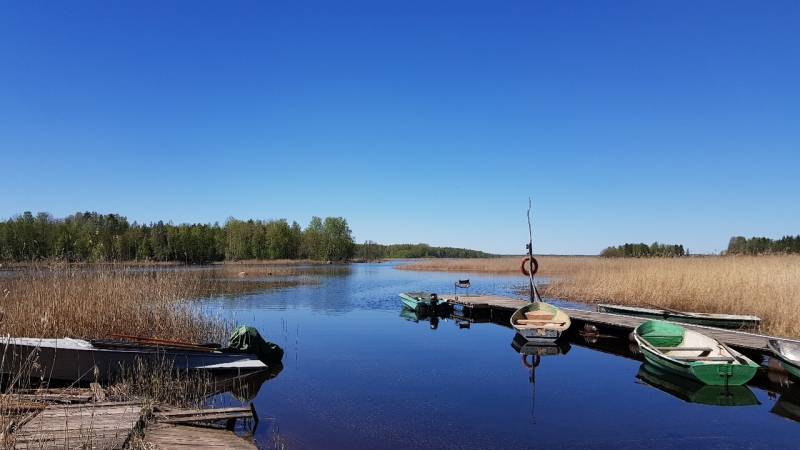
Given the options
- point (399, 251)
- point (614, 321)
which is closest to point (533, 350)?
point (614, 321)

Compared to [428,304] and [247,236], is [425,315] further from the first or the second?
[247,236]

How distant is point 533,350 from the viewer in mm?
14625

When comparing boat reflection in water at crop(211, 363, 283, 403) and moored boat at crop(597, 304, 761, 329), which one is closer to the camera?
boat reflection in water at crop(211, 363, 283, 403)

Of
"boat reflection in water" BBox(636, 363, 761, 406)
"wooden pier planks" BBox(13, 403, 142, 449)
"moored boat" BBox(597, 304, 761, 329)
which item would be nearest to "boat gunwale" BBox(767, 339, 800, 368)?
"boat reflection in water" BBox(636, 363, 761, 406)

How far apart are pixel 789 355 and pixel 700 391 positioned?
1856mm

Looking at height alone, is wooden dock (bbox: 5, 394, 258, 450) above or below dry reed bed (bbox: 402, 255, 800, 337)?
below

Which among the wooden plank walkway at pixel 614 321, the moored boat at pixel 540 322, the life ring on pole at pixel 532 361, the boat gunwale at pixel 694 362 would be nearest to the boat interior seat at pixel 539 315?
the moored boat at pixel 540 322

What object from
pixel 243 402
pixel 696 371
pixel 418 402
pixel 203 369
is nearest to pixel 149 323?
pixel 203 369

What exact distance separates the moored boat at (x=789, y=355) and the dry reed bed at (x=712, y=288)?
336 centimetres

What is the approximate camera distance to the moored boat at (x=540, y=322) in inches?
584

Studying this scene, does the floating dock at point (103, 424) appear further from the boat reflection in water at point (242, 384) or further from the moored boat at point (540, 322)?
the moored boat at point (540, 322)

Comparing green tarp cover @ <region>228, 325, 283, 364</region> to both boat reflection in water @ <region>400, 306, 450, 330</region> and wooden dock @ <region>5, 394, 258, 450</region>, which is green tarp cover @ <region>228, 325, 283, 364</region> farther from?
boat reflection in water @ <region>400, 306, 450, 330</region>

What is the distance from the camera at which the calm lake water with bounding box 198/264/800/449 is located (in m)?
7.75

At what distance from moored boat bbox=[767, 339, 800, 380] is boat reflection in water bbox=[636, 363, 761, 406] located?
0.85 meters
